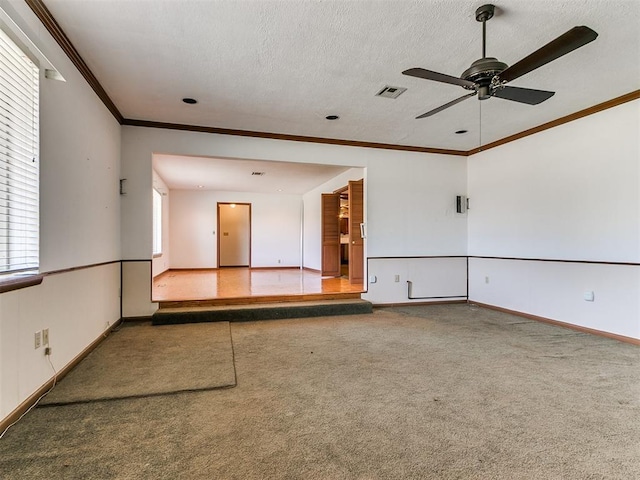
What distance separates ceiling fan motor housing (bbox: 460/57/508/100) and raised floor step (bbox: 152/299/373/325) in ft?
11.2

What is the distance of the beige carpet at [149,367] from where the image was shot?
241cm

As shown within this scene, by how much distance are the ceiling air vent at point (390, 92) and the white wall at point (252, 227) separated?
22.4ft

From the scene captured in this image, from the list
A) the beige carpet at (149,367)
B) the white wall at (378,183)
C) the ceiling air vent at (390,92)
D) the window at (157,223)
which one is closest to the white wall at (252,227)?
the window at (157,223)

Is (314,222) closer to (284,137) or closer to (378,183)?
(378,183)

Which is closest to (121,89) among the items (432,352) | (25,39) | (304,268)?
(25,39)

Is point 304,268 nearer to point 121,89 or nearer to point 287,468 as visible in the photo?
point 121,89

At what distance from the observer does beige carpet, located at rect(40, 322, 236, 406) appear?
241cm

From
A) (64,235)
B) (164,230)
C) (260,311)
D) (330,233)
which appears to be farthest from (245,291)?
(164,230)

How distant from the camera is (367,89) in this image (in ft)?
11.6

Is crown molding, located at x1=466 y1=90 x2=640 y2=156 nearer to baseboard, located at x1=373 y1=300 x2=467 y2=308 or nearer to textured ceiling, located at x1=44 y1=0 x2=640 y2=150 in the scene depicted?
textured ceiling, located at x1=44 y1=0 x2=640 y2=150

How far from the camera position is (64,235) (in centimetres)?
274

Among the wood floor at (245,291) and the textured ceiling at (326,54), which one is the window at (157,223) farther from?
the textured ceiling at (326,54)

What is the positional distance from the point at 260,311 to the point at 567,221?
4239 millimetres

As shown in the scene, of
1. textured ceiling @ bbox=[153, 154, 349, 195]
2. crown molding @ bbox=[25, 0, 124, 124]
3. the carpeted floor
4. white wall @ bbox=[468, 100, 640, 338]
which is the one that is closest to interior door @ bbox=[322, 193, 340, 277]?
textured ceiling @ bbox=[153, 154, 349, 195]
